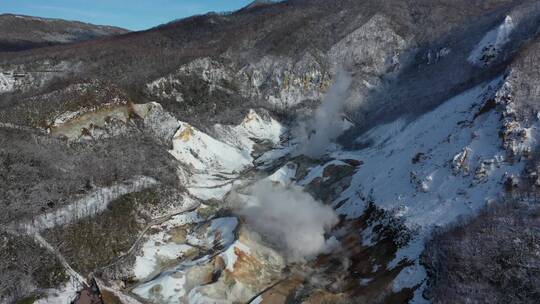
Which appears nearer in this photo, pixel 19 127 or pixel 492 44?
pixel 19 127

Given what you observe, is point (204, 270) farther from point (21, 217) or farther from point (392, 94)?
point (392, 94)

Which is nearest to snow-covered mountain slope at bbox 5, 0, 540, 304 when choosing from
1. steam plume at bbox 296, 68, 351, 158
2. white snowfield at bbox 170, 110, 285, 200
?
white snowfield at bbox 170, 110, 285, 200

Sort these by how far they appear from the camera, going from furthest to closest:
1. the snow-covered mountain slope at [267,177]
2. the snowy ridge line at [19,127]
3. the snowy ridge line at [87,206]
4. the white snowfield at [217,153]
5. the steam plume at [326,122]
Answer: the steam plume at [326,122] → the white snowfield at [217,153] → the snowy ridge line at [19,127] → the snowy ridge line at [87,206] → the snow-covered mountain slope at [267,177]

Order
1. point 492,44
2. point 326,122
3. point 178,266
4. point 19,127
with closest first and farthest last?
1. point 178,266
2. point 19,127
3. point 492,44
4. point 326,122

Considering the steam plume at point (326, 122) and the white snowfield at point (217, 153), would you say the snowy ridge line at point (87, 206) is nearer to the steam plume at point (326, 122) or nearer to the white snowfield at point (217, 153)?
the white snowfield at point (217, 153)

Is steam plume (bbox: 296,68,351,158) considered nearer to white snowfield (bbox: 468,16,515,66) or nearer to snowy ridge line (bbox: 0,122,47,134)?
white snowfield (bbox: 468,16,515,66)

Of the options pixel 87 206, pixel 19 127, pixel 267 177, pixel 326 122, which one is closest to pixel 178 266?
pixel 87 206

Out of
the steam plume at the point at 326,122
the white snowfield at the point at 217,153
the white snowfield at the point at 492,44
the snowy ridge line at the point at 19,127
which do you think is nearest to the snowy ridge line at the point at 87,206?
the white snowfield at the point at 217,153

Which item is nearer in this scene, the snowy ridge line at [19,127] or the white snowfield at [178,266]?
the white snowfield at [178,266]

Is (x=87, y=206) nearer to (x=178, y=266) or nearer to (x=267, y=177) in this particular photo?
(x=178, y=266)
